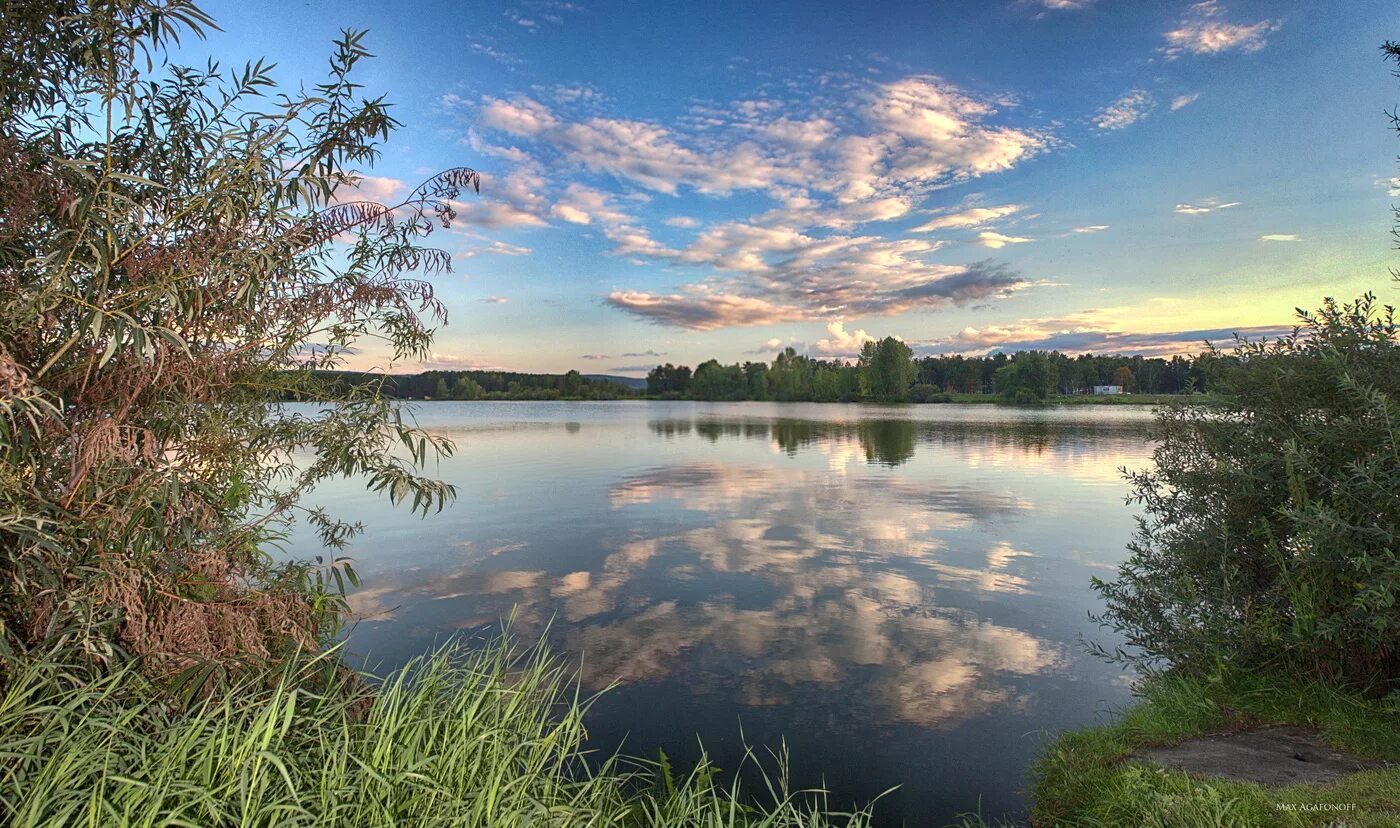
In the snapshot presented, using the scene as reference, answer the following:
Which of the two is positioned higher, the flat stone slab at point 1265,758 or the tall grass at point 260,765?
the tall grass at point 260,765

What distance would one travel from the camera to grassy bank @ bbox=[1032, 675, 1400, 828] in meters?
3.54

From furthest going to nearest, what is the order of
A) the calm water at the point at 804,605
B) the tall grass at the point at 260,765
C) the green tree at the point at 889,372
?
the green tree at the point at 889,372 < the calm water at the point at 804,605 < the tall grass at the point at 260,765

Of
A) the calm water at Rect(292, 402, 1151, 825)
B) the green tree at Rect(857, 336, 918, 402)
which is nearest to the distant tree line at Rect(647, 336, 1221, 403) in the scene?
the green tree at Rect(857, 336, 918, 402)

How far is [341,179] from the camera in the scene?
4.30 meters

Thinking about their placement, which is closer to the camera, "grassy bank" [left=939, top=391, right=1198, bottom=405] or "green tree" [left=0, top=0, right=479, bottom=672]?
"green tree" [left=0, top=0, right=479, bottom=672]

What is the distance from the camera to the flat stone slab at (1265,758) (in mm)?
4215

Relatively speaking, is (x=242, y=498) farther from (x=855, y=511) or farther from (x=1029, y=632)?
(x=855, y=511)

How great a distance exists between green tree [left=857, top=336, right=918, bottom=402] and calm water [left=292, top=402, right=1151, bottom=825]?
91946 mm

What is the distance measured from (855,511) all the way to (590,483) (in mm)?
8088

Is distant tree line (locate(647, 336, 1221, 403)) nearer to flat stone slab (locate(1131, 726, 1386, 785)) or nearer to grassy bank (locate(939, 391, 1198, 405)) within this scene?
grassy bank (locate(939, 391, 1198, 405))

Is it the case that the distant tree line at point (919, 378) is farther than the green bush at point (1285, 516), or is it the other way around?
the distant tree line at point (919, 378)

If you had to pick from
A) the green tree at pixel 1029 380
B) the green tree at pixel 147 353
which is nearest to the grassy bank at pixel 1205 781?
the green tree at pixel 147 353

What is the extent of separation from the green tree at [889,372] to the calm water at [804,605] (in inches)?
3620

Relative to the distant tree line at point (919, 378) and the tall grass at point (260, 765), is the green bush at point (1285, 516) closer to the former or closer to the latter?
the tall grass at point (260, 765)
